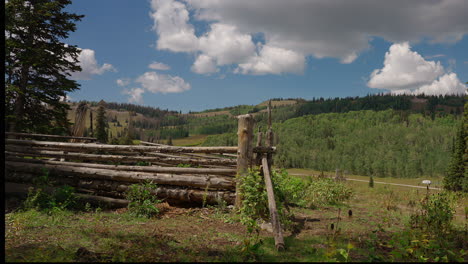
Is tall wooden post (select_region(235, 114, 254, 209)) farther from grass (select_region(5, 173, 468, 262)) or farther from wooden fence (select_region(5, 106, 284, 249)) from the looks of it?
grass (select_region(5, 173, 468, 262))

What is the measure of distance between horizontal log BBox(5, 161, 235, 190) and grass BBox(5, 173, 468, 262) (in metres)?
0.67

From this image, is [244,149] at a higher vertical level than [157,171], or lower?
higher

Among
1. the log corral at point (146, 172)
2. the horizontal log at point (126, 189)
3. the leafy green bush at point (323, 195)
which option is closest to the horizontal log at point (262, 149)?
the log corral at point (146, 172)

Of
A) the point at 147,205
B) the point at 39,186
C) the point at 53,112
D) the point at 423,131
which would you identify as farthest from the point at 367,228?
the point at 423,131

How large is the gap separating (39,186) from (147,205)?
3129 mm

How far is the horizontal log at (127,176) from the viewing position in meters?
6.71

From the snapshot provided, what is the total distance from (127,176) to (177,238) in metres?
3.20

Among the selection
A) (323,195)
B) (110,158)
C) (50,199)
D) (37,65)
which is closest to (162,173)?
(110,158)

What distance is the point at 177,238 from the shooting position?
456cm

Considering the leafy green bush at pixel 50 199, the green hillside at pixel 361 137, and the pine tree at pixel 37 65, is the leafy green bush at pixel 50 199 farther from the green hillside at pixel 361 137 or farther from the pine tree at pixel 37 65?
the green hillside at pixel 361 137

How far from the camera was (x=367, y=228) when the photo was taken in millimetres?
5707

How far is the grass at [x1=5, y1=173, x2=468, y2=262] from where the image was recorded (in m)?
3.51

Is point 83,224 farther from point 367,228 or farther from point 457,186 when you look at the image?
point 457,186

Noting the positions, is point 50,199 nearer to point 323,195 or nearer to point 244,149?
point 244,149
